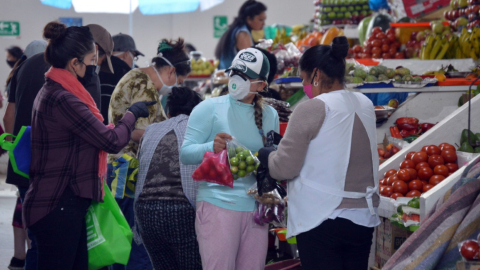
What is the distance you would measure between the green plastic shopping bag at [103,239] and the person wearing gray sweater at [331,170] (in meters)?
1.06

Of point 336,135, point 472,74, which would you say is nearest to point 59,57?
point 336,135

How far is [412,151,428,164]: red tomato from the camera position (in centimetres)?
407

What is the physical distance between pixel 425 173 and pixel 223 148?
1.72 metres

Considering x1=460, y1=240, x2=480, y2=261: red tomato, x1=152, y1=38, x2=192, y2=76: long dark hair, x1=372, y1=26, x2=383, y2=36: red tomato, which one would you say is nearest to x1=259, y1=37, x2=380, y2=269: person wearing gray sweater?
x1=460, y1=240, x2=480, y2=261: red tomato

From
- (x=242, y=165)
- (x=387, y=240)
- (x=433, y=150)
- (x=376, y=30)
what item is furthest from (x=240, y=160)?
(x=376, y=30)

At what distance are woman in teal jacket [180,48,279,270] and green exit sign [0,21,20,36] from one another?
1010 cm

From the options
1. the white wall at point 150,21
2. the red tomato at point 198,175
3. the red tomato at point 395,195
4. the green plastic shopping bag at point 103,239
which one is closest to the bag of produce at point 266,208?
the red tomato at point 198,175

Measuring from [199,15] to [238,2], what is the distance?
1.02 m

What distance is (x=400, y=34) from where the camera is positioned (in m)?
6.48

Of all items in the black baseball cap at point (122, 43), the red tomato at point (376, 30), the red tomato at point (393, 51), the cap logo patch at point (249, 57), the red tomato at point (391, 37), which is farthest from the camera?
the red tomato at point (376, 30)

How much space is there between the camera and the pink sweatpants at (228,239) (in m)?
2.87

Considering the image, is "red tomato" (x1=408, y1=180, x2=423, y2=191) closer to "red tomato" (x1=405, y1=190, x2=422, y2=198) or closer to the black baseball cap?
"red tomato" (x1=405, y1=190, x2=422, y2=198)

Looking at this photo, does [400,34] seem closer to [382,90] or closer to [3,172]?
[382,90]

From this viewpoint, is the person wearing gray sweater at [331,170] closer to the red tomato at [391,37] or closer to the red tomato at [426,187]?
the red tomato at [426,187]
